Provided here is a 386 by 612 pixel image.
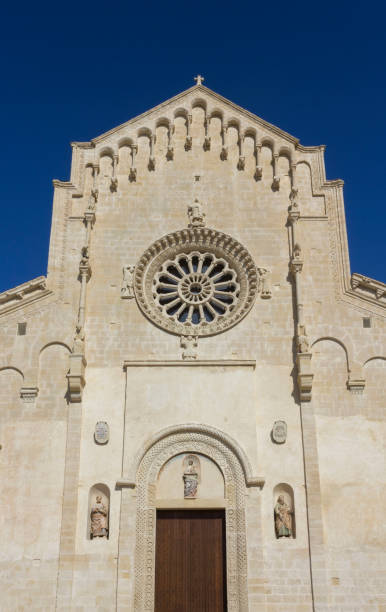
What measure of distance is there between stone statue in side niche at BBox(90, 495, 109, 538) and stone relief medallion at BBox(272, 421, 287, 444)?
4667 mm

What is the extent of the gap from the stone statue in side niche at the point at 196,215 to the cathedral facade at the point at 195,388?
0.15 ft

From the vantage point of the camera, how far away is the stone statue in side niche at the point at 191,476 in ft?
57.8

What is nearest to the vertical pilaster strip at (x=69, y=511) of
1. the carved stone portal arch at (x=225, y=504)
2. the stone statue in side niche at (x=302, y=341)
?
the carved stone portal arch at (x=225, y=504)

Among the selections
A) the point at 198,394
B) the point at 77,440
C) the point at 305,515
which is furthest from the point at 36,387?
the point at 305,515

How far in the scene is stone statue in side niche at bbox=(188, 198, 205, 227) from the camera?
20.4 metres

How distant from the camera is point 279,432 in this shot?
17.9 m

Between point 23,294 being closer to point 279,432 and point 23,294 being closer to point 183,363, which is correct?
point 183,363

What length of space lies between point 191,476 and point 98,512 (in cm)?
249

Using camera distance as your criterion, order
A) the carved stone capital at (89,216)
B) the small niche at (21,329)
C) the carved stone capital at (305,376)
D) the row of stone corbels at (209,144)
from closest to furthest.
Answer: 1. the carved stone capital at (305,376)
2. the small niche at (21,329)
3. the carved stone capital at (89,216)
4. the row of stone corbels at (209,144)

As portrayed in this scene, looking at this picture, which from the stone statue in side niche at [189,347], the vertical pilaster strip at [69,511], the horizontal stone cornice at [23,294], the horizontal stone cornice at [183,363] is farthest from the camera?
the horizontal stone cornice at [23,294]

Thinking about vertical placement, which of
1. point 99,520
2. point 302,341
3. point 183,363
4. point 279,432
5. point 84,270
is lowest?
point 99,520

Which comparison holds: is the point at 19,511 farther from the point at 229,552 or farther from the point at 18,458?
the point at 229,552

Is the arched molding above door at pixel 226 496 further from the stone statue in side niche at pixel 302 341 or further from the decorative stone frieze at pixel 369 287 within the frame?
the decorative stone frieze at pixel 369 287

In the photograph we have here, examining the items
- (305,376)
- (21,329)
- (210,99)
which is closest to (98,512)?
(21,329)
